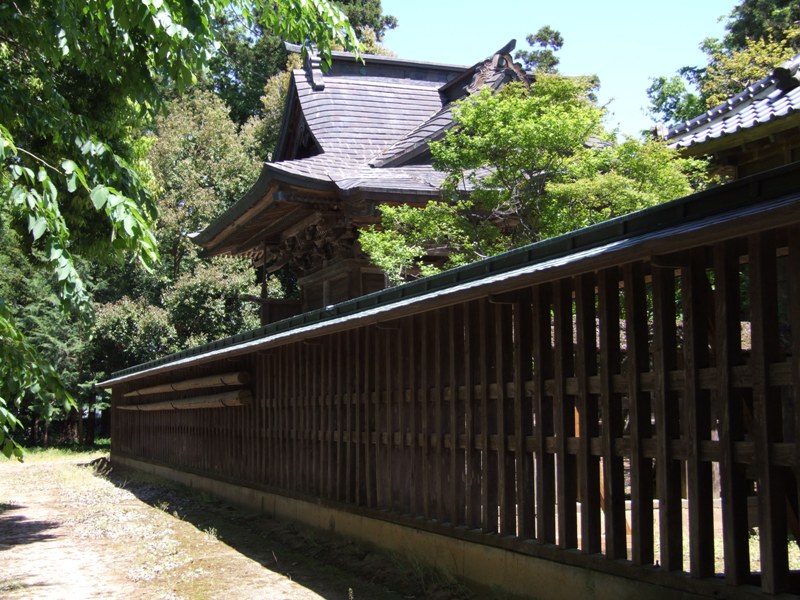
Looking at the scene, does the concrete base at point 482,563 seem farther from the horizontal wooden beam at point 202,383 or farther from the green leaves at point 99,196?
the green leaves at point 99,196

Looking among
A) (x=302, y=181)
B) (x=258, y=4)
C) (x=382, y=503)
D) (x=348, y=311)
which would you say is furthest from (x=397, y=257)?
(x=258, y=4)

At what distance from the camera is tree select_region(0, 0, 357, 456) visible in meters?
4.91

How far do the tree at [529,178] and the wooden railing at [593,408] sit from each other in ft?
8.23

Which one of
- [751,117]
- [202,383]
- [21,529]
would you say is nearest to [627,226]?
[751,117]

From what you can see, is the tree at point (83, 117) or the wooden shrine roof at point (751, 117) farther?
the wooden shrine roof at point (751, 117)

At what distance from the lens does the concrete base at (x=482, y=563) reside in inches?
230

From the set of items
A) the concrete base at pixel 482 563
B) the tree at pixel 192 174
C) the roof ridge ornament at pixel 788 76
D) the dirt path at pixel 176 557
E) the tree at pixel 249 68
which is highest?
the tree at pixel 249 68

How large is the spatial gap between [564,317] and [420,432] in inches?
102

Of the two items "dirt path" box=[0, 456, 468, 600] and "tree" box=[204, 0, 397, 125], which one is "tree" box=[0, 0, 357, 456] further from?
"tree" box=[204, 0, 397, 125]

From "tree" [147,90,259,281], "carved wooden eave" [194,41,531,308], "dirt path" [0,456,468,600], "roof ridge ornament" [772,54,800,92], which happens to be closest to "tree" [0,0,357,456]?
"dirt path" [0,456,468,600]

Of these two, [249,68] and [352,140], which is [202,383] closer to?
[352,140]

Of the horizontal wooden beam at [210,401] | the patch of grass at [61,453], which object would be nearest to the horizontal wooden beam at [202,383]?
the horizontal wooden beam at [210,401]

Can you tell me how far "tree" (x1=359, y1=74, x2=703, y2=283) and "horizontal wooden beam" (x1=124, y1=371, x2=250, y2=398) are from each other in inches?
118

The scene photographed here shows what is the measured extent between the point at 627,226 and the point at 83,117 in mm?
4816
